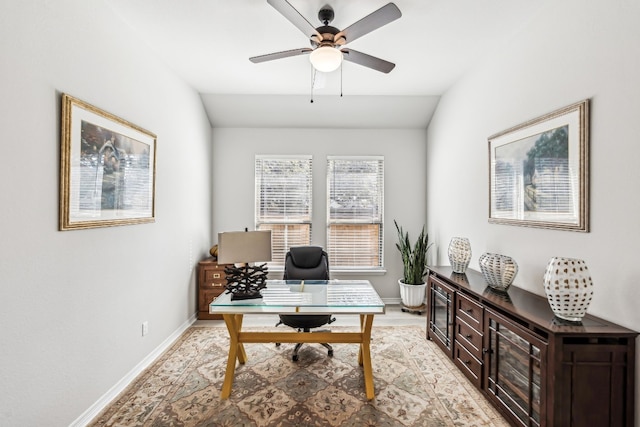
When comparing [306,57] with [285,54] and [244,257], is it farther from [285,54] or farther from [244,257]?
[244,257]

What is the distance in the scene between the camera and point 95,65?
214cm

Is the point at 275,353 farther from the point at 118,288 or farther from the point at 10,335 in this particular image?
the point at 10,335

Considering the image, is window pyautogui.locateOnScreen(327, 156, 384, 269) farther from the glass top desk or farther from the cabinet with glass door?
the glass top desk

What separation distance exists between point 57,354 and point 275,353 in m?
1.72

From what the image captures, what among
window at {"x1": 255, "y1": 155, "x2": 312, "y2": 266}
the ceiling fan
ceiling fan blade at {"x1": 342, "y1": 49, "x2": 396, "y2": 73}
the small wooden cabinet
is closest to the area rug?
the small wooden cabinet

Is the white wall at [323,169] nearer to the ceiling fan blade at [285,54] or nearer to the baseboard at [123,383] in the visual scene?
the baseboard at [123,383]

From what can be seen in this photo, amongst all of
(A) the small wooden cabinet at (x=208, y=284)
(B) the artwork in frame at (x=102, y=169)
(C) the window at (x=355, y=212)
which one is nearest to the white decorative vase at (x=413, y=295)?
(C) the window at (x=355, y=212)

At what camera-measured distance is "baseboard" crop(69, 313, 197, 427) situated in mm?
2033

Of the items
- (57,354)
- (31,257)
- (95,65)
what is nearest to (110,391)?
(57,354)

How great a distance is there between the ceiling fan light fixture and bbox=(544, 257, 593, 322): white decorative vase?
1893mm

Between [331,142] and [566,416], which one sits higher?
[331,142]

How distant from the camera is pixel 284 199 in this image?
4566mm

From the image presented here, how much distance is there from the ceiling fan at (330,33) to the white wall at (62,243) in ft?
3.75

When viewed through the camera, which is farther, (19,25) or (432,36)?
(432,36)
